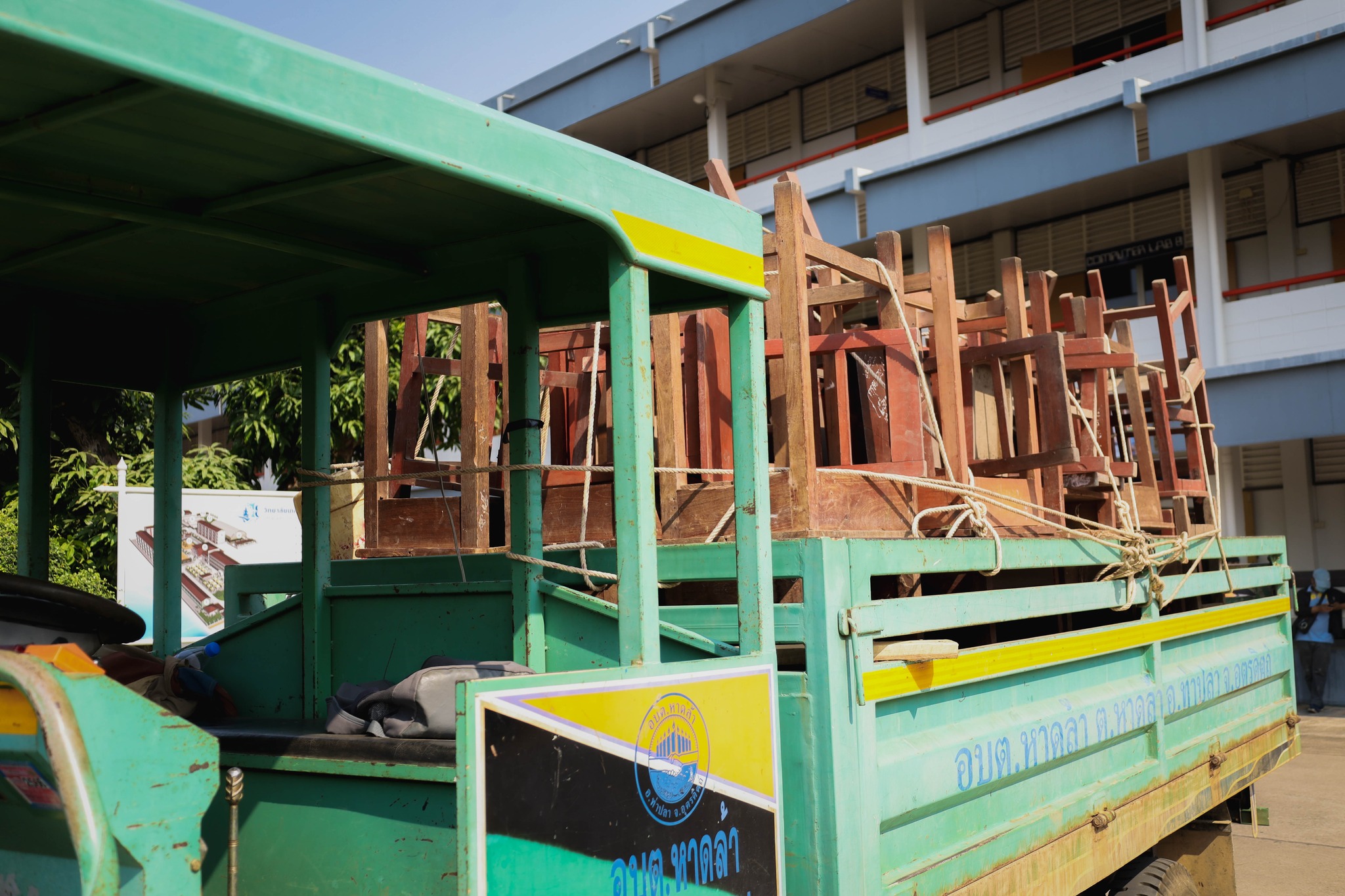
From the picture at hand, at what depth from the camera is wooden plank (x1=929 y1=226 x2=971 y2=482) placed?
3924 mm

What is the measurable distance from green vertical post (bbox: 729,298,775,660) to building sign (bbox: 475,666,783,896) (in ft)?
0.33

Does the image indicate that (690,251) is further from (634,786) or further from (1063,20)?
(1063,20)

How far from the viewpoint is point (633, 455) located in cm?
229

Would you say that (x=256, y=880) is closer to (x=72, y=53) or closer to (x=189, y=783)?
(x=189, y=783)

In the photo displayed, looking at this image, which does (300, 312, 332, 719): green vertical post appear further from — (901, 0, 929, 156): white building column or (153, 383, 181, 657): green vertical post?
(901, 0, 929, 156): white building column

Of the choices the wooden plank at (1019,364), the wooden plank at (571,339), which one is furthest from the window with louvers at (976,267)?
→ the wooden plank at (571,339)

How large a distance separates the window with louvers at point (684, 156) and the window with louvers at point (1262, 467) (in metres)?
9.43

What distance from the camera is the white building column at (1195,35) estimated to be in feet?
42.0

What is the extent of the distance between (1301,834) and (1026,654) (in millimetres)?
5211

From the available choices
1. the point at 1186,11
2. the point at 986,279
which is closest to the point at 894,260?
the point at 1186,11

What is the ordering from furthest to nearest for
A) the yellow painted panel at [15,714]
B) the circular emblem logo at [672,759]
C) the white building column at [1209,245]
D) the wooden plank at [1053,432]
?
the white building column at [1209,245]
the wooden plank at [1053,432]
the circular emblem logo at [672,759]
the yellow painted panel at [15,714]

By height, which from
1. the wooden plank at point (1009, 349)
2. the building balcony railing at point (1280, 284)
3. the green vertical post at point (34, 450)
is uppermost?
the building balcony railing at point (1280, 284)

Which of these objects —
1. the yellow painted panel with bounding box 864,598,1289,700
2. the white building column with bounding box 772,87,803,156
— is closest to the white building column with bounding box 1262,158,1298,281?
the white building column with bounding box 772,87,803,156

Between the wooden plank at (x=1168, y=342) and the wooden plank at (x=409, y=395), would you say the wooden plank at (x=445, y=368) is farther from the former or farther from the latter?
the wooden plank at (x=1168, y=342)
